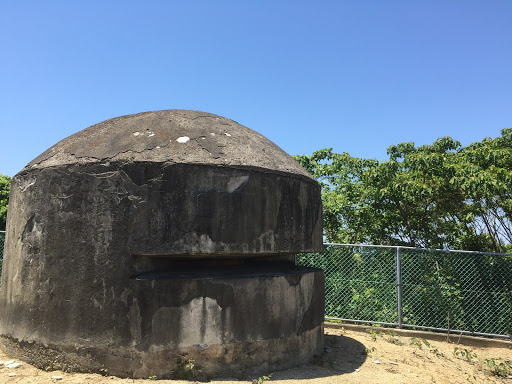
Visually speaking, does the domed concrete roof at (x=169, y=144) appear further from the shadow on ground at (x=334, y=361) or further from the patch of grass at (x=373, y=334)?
the patch of grass at (x=373, y=334)

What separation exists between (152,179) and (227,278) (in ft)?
3.66

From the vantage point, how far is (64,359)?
348 centimetres

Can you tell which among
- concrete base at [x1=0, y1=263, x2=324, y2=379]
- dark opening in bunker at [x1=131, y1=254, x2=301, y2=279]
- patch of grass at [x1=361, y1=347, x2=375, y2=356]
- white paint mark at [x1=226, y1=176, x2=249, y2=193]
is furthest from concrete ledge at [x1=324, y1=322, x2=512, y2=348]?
white paint mark at [x1=226, y1=176, x2=249, y2=193]

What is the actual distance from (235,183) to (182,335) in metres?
1.42

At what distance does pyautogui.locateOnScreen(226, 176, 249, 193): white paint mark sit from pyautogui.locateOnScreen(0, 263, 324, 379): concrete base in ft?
2.65

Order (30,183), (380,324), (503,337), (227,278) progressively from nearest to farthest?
1. (227,278)
2. (30,183)
3. (503,337)
4. (380,324)

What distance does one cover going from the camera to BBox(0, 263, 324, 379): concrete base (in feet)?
11.2

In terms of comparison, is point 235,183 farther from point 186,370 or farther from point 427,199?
point 427,199

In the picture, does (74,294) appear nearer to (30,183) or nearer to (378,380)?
(30,183)

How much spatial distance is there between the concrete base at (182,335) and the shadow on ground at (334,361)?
176mm

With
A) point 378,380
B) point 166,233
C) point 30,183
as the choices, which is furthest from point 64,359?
point 378,380

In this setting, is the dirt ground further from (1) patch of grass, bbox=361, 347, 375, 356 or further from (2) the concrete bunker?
(2) the concrete bunker

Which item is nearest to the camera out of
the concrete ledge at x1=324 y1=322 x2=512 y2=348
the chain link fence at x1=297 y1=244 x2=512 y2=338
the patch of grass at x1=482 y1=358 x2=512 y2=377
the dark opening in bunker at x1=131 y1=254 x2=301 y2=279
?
the dark opening in bunker at x1=131 y1=254 x2=301 y2=279

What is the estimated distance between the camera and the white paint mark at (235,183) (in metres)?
3.70
